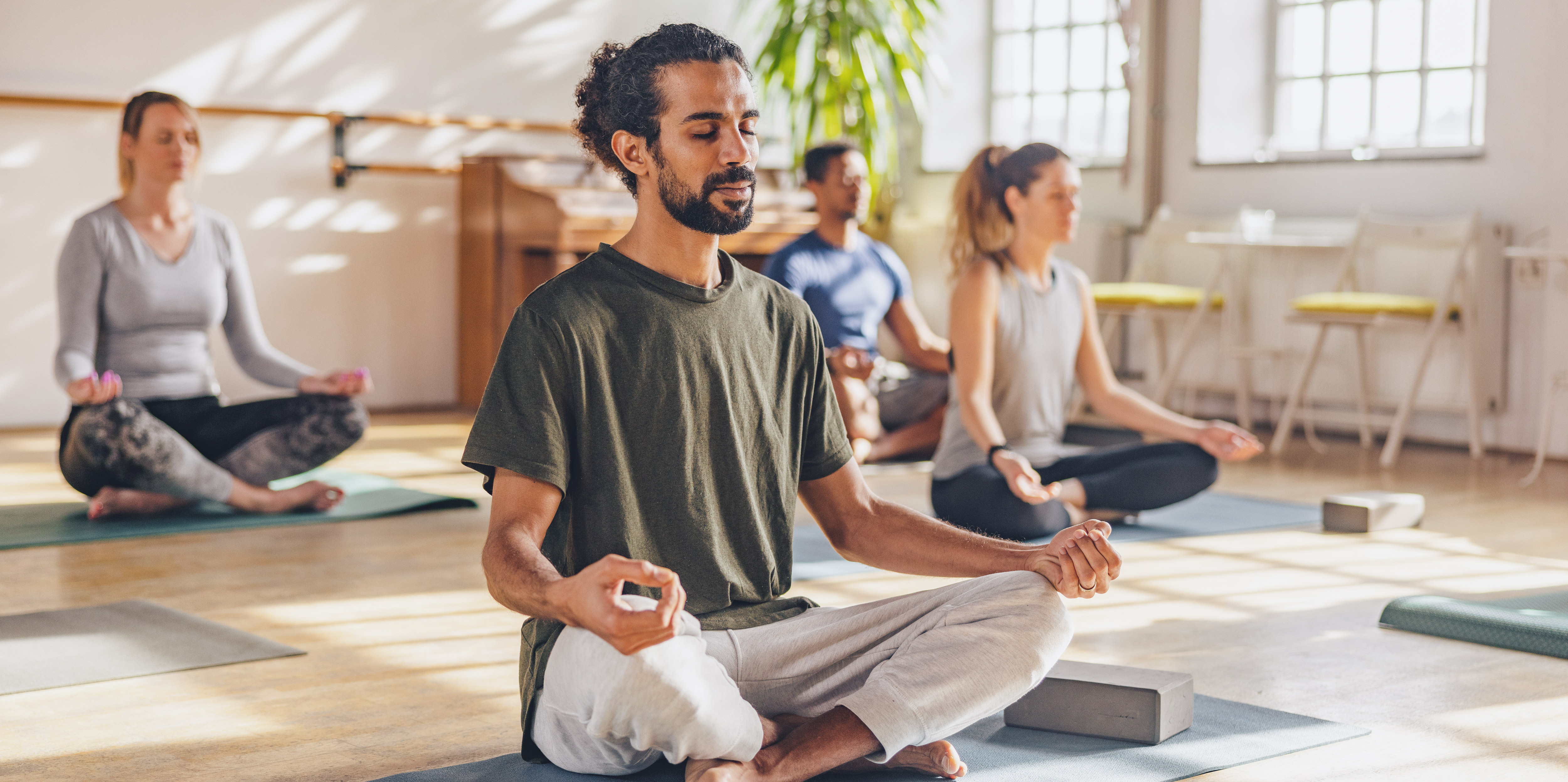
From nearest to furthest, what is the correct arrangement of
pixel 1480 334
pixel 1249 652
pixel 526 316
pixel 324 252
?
pixel 526 316 < pixel 1249 652 < pixel 1480 334 < pixel 324 252

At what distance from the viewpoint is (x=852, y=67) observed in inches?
282

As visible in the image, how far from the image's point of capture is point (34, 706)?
2305mm

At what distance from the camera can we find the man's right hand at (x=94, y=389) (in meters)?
3.67

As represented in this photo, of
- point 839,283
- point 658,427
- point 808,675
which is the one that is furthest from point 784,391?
point 839,283

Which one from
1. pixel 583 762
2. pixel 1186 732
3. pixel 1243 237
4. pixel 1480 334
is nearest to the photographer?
pixel 583 762

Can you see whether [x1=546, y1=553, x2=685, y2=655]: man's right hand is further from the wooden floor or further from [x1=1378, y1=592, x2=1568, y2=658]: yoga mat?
[x1=1378, y1=592, x2=1568, y2=658]: yoga mat

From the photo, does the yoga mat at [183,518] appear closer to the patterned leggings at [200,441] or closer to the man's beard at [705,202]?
the patterned leggings at [200,441]

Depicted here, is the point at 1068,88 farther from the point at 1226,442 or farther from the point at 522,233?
the point at 1226,442

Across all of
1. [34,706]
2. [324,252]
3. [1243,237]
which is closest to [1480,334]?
[1243,237]

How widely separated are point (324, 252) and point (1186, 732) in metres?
5.23

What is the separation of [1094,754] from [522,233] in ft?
15.9

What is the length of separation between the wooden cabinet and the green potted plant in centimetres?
37

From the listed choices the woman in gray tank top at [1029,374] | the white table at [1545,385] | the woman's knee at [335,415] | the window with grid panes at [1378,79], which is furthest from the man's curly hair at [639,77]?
the window with grid panes at [1378,79]

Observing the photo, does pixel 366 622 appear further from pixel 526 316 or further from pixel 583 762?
pixel 526 316
